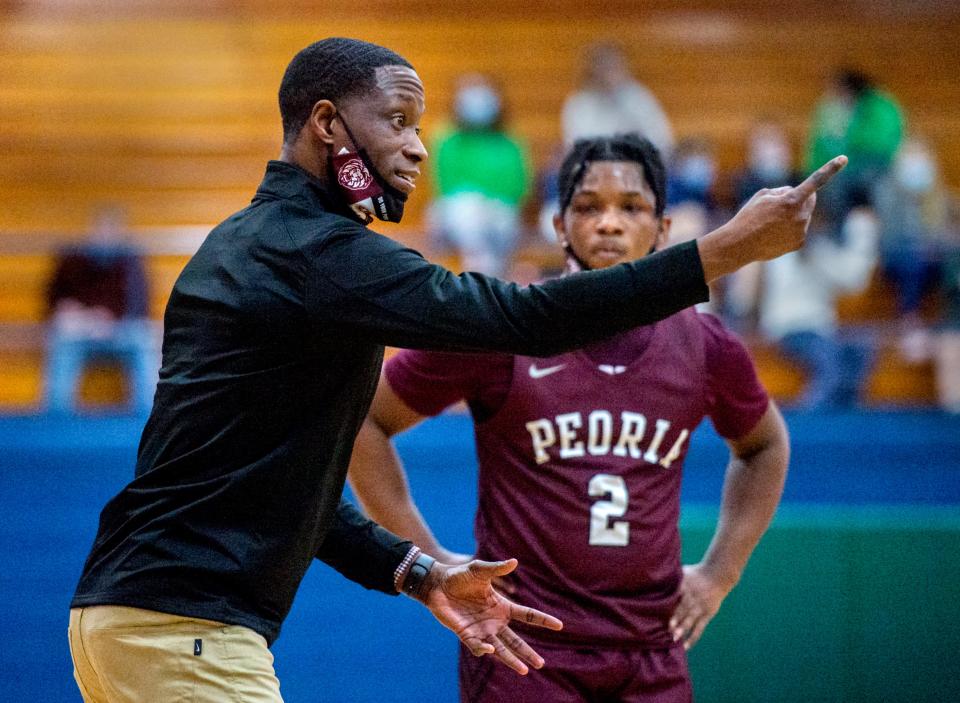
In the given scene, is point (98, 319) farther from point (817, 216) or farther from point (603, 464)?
point (603, 464)

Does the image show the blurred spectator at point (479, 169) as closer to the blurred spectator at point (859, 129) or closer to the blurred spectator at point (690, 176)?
the blurred spectator at point (690, 176)

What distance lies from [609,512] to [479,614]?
0.49m

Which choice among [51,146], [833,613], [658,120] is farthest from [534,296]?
[51,146]

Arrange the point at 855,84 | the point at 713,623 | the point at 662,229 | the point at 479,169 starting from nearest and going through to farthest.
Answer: the point at 662,229
the point at 713,623
the point at 479,169
the point at 855,84

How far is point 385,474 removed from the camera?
3.31 meters

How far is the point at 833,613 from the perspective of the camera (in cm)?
468

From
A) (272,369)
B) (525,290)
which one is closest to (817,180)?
(525,290)

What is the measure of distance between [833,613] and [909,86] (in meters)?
8.43

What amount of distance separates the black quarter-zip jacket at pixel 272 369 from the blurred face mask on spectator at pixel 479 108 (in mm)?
7419

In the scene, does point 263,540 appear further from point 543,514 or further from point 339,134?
point 543,514

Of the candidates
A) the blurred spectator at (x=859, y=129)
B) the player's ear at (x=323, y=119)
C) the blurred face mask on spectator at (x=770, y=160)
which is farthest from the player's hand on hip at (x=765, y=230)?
the blurred spectator at (x=859, y=129)

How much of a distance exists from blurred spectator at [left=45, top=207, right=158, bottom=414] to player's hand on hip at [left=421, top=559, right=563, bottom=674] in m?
5.36

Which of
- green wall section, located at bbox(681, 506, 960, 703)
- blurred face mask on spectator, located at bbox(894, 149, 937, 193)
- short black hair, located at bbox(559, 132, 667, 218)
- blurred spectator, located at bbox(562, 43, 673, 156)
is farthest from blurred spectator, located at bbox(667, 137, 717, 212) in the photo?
short black hair, located at bbox(559, 132, 667, 218)

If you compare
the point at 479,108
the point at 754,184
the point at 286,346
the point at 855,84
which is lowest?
the point at 286,346
